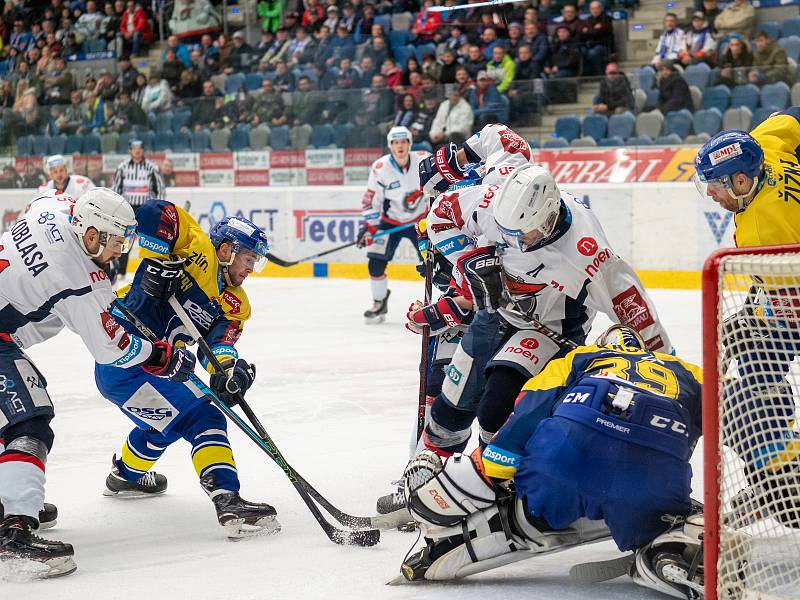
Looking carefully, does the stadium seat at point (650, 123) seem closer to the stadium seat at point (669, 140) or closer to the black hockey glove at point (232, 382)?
the stadium seat at point (669, 140)

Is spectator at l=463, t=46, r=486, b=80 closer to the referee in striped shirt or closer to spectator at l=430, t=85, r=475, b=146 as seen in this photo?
spectator at l=430, t=85, r=475, b=146

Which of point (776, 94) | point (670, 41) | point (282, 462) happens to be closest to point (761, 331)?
point (282, 462)

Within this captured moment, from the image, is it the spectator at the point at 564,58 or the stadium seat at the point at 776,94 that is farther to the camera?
the spectator at the point at 564,58

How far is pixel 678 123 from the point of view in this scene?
896cm

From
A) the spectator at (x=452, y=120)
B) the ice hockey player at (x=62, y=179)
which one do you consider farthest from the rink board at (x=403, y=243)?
the ice hockey player at (x=62, y=179)

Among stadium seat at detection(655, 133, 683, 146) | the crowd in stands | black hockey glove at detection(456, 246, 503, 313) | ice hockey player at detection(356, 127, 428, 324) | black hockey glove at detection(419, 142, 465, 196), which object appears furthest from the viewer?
the crowd in stands

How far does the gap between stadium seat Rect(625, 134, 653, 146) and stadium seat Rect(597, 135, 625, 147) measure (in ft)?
0.26

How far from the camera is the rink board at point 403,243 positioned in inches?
348

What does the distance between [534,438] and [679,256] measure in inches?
260

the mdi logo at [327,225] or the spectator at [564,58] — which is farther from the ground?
the spectator at [564,58]

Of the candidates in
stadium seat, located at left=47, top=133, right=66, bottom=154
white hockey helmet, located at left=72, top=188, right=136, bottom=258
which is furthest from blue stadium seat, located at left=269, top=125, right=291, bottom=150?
white hockey helmet, located at left=72, top=188, right=136, bottom=258

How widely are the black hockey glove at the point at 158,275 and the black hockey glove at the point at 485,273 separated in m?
0.91

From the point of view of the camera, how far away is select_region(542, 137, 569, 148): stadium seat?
952cm

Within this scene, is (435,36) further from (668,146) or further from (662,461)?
(662,461)
